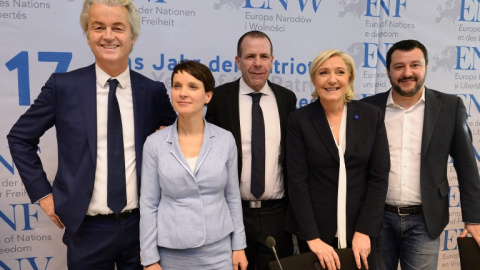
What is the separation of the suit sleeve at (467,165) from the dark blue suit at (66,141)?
69.2 inches

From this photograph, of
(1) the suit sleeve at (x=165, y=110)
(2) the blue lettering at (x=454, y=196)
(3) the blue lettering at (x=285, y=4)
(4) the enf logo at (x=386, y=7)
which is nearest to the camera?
(1) the suit sleeve at (x=165, y=110)

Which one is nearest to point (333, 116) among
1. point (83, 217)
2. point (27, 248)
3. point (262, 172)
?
point (262, 172)

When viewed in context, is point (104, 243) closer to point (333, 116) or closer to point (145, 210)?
point (145, 210)

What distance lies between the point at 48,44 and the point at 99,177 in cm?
111

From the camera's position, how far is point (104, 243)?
155cm

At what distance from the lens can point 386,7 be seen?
261 cm

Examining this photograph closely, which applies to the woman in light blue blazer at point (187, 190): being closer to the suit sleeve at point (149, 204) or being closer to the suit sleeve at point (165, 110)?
the suit sleeve at point (149, 204)

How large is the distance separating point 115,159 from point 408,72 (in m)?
1.52

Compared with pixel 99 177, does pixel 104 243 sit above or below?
below

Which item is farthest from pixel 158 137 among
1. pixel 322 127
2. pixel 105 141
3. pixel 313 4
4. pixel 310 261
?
pixel 313 4

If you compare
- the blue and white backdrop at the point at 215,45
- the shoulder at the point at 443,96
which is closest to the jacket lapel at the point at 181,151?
the blue and white backdrop at the point at 215,45

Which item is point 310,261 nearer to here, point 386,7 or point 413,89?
point 413,89

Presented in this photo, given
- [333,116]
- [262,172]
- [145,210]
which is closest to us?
[145,210]

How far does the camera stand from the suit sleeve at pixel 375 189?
1.61 meters
